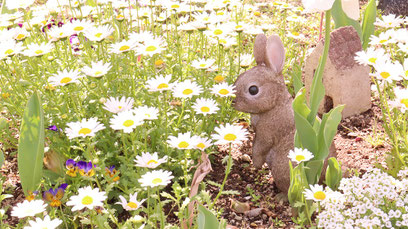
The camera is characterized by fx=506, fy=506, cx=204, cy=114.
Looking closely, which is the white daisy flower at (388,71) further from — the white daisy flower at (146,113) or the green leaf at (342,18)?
the green leaf at (342,18)

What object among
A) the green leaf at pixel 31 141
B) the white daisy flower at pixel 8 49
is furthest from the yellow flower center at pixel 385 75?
the white daisy flower at pixel 8 49

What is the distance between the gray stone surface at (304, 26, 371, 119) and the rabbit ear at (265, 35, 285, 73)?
0.71 m

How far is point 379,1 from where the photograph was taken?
5180 mm

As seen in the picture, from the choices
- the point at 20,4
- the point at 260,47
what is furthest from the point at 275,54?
the point at 20,4

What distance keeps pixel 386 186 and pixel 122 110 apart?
121cm

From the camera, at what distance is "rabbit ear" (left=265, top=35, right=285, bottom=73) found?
2508mm

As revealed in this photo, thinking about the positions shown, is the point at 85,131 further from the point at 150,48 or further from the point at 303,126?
the point at 303,126

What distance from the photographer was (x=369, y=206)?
6.65ft

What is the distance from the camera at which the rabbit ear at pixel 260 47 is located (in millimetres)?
2482

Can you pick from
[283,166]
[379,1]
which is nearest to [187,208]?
[283,166]

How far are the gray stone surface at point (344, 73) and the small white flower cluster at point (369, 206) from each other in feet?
3.86

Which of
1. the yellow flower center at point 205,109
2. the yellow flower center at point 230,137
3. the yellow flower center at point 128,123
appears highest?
the yellow flower center at point 128,123

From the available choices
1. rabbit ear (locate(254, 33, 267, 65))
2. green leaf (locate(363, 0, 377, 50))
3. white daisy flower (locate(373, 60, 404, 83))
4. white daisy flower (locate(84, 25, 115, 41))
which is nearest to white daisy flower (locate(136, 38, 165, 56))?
white daisy flower (locate(84, 25, 115, 41))

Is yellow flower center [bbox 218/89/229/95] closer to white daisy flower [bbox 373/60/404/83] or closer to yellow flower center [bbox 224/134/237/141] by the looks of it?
yellow flower center [bbox 224/134/237/141]
